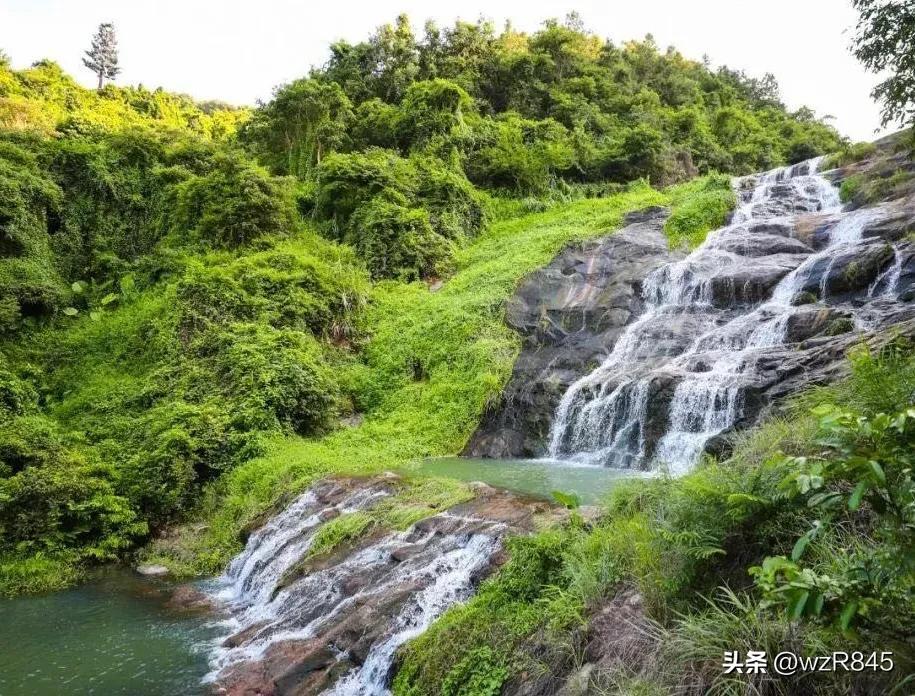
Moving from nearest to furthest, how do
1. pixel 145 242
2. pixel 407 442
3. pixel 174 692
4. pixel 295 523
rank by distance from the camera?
pixel 174 692, pixel 295 523, pixel 407 442, pixel 145 242

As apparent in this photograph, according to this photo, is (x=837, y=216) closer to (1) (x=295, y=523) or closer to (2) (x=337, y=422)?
(2) (x=337, y=422)

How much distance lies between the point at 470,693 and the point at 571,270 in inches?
628

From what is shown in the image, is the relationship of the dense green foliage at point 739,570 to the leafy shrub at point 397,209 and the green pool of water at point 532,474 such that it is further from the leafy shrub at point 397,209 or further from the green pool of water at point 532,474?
the leafy shrub at point 397,209

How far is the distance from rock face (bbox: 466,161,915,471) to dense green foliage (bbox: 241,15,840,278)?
3203mm

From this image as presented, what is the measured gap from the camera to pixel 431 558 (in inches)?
261

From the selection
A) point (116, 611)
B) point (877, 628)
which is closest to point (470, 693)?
point (877, 628)

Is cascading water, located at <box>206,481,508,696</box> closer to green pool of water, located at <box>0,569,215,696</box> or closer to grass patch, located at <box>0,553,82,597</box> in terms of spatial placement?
green pool of water, located at <box>0,569,215,696</box>

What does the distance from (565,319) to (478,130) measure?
15376mm

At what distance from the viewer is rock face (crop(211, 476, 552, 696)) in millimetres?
5652

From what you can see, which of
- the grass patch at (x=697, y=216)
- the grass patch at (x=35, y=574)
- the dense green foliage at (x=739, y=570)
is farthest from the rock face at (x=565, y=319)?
the dense green foliage at (x=739, y=570)

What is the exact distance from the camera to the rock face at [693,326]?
11016mm

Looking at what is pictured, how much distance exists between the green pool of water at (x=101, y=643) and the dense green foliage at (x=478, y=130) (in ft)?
46.7

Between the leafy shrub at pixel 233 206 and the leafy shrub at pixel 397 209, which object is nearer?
the leafy shrub at pixel 233 206

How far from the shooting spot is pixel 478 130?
28.6 meters
